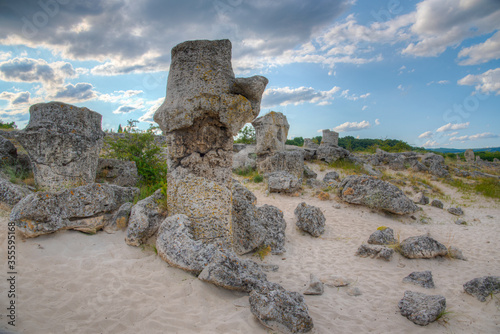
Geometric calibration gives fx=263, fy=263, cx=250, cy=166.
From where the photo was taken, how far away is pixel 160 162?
Result: 26.2 ft

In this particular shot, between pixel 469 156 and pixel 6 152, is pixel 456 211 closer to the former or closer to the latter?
pixel 6 152

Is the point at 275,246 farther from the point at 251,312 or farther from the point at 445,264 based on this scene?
the point at 445,264

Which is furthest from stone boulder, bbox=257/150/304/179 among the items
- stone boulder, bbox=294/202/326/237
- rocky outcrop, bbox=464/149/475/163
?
rocky outcrop, bbox=464/149/475/163

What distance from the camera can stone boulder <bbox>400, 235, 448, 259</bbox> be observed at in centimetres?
574

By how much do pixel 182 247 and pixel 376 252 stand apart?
14.2ft

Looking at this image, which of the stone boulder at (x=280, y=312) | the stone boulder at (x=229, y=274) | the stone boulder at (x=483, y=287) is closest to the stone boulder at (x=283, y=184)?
the stone boulder at (x=483, y=287)

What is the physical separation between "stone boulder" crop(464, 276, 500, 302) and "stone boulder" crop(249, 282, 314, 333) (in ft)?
9.62

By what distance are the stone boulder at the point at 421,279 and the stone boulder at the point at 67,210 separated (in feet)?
18.9

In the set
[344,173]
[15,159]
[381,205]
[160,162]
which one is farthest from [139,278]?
[344,173]

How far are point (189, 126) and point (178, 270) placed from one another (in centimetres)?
242

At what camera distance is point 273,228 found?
248 inches

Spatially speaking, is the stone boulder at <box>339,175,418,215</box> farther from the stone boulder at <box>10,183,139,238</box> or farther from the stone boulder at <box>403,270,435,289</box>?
the stone boulder at <box>10,183,139,238</box>

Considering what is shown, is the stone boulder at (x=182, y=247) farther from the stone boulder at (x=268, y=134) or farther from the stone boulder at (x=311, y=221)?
the stone boulder at (x=268, y=134)

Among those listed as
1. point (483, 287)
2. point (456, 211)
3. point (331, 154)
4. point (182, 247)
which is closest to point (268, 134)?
point (331, 154)
